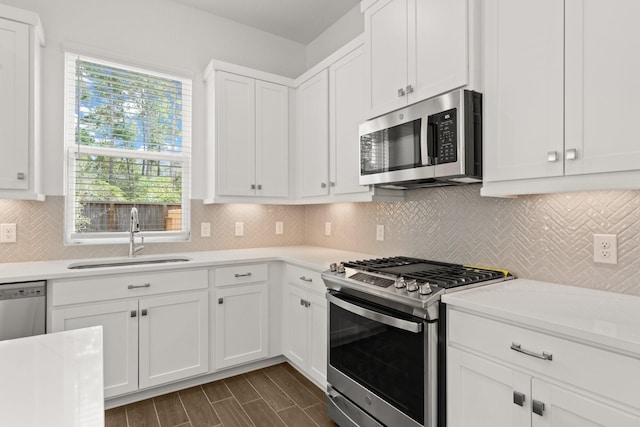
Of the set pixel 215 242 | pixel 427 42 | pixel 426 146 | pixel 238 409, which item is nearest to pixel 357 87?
pixel 427 42

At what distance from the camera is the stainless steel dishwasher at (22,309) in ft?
6.47

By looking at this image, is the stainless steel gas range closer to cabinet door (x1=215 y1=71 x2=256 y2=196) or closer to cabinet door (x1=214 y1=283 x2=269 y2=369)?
cabinet door (x1=214 y1=283 x2=269 y2=369)

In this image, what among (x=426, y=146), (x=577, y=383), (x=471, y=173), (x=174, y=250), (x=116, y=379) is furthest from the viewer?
(x=174, y=250)

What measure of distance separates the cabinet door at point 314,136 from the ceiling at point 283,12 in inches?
26.1

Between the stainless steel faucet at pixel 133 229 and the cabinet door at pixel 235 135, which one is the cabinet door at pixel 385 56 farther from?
the stainless steel faucet at pixel 133 229

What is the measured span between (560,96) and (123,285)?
2.61 meters

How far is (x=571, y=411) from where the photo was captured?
1.16 m

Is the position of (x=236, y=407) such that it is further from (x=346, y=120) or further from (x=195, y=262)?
(x=346, y=120)

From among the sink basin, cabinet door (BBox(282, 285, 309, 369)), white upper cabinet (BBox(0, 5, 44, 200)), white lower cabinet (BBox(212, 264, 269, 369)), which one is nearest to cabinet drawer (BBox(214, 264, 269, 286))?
white lower cabinet (BBox(212, 264, 269, 369))

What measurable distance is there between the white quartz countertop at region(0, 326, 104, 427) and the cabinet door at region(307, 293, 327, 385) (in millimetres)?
1528

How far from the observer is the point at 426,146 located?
187 cm

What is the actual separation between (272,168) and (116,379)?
6.43ft

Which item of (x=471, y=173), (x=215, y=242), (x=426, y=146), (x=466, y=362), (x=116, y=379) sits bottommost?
(x=116, y=379)

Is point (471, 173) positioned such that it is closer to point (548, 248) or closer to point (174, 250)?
point (548, 248)
